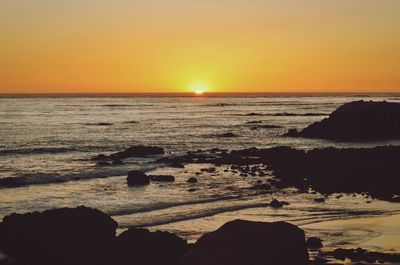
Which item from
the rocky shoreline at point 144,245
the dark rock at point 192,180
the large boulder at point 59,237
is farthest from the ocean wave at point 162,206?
the rocky shoreline at point 144,245

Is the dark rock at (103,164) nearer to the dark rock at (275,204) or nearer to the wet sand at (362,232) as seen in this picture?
the dark rock at (275,204)

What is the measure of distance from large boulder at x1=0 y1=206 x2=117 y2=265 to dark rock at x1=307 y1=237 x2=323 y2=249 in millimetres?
7598

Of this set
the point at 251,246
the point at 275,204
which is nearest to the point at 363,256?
the point at 251,246

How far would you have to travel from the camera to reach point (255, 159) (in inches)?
2135

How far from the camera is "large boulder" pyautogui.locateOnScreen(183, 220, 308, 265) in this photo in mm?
17688

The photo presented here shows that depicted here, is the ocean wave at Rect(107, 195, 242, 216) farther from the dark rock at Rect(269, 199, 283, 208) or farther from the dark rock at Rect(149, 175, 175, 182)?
the dark rock at Rect(149, 175, 175, 182)

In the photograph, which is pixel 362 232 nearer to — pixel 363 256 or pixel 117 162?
pixel 363 256

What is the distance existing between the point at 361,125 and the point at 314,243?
200 feet

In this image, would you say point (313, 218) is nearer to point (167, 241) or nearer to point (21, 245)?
point (167, 241)

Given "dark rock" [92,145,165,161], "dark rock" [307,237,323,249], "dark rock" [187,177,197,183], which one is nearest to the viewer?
"dark rock" [307,237,323,249]

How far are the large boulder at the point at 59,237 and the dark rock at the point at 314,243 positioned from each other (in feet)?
24.9

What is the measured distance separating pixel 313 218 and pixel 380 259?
832 centimetres

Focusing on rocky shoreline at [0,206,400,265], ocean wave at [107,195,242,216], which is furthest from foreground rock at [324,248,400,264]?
ocean wave at [107,195,242,216]

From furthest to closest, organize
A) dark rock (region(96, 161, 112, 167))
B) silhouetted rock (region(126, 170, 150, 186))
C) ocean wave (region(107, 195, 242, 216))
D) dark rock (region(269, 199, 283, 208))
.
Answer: dark rock (region(96, 161, 112, 167)), silhouetted rock (region(126, 170, 150, 186)), dark rock (region(269, 199, 283, 208)), ocean wave (region(107, 195, 242, 216))
